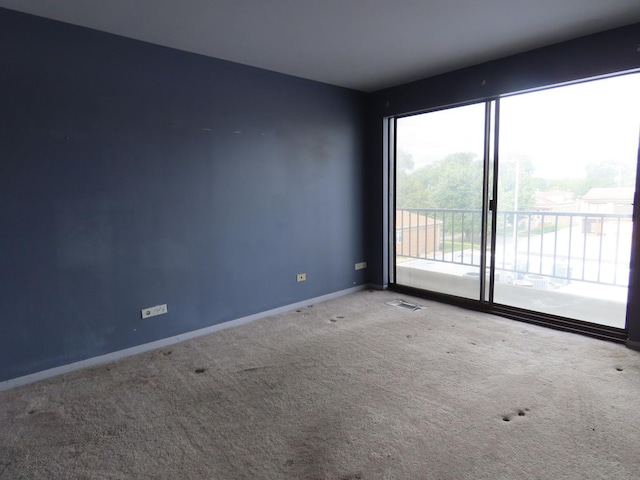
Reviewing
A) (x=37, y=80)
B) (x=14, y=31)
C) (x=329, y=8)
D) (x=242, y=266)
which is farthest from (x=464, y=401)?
(x=14, y=31)

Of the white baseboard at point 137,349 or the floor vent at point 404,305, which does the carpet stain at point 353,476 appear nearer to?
the white baseboard at point 137,349

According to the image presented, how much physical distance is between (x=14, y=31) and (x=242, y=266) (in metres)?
2.43

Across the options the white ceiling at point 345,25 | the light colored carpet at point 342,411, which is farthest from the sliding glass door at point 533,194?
the light colored carpet at point 342,411

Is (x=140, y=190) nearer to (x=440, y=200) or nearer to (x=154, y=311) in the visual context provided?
(x=154, y=311)

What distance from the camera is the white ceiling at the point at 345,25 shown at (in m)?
2.45

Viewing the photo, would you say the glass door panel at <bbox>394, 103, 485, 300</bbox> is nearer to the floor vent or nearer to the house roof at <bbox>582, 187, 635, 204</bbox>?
the floor vent

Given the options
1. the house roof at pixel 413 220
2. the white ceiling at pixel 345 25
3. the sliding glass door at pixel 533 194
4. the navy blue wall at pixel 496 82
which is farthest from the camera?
the house roof at pixel 413 220

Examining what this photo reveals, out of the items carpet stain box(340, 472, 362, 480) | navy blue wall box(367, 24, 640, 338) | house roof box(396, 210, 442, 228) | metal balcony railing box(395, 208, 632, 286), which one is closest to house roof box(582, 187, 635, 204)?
metal balcony railing box(395, 208, 632, 286)

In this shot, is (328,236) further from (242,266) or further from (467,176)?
(467,176)

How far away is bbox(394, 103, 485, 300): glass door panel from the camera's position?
13.7 feet

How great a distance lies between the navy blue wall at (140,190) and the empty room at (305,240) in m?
0.02

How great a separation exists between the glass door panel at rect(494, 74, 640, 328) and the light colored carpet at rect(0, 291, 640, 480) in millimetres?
1246

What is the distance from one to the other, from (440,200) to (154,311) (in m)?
3.63

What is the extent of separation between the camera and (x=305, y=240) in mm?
4254
